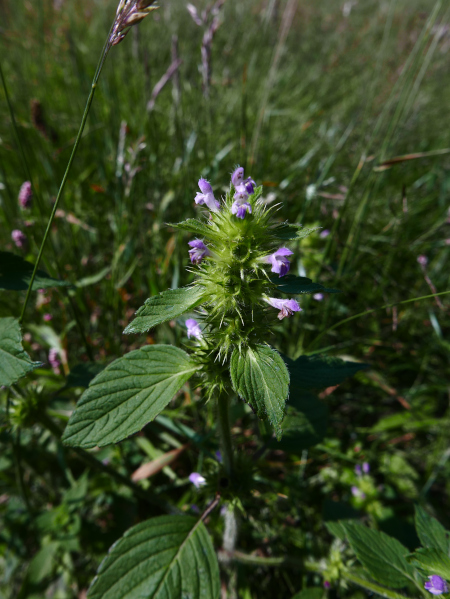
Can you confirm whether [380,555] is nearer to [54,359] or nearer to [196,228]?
[196,228]

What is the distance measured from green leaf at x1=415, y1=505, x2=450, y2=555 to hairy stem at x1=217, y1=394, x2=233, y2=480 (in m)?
0.56

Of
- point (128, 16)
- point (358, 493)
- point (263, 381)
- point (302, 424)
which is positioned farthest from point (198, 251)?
point (358, 493)

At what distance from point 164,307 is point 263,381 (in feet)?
0.92

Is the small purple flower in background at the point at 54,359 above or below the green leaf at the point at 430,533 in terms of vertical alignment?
above

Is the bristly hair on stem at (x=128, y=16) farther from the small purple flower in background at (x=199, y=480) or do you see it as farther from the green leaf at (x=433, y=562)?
the green leaf at (x=433, y=562)

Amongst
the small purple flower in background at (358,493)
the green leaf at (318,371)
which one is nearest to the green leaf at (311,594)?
the small purple flower in background at (358,493)

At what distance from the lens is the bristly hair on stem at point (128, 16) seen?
916mm

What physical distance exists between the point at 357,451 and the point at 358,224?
1.11m

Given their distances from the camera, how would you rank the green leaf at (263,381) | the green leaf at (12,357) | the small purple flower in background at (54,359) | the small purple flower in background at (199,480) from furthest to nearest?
the small purple flower in background at (54,359), the small purple flower in background at (199,480), the green leaf at (12,357), the green leaf at (263,381)

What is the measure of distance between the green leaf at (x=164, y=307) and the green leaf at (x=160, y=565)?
62 cm

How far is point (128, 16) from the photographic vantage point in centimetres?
93

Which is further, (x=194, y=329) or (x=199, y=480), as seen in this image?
(x=199, y=480)

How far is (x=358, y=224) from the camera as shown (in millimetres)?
1852

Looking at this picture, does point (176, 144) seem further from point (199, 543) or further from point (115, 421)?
point (199, 543)
